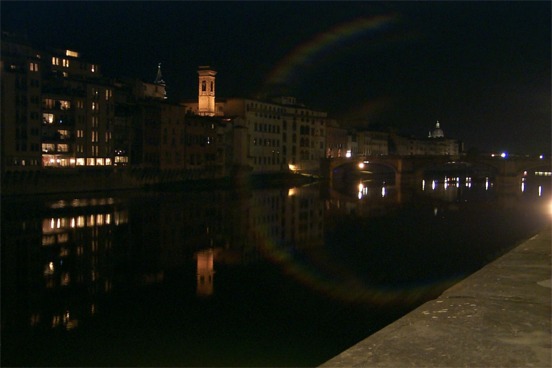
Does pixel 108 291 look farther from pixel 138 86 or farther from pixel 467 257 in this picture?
pixel 138 86

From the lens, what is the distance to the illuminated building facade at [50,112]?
45188 mm

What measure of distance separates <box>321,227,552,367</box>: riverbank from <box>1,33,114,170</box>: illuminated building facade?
142 feet

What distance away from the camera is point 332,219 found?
37.6 metres

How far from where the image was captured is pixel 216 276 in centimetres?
1938

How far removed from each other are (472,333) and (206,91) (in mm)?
71506

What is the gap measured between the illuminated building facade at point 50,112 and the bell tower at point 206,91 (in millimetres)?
17476

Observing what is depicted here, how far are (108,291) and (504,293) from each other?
13402 mm

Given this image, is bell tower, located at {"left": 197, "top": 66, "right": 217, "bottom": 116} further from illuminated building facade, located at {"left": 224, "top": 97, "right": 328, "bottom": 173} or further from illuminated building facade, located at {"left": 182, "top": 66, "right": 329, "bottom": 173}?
illuminated building facade, located at {"left": 224, "top": 97, "right": 328, "bottom": 173}

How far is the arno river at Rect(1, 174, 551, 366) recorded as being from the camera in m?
12.5

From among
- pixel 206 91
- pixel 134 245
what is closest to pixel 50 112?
pixel 206 91

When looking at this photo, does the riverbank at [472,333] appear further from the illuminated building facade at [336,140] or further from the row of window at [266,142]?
the illuminated building facade at [336,140]

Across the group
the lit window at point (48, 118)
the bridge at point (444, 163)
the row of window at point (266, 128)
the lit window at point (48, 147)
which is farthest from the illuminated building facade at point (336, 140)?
the lit window at point (48, 147)

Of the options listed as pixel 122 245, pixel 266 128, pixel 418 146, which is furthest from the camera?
pixel 418 146

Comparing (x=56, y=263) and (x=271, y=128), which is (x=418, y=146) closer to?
(x=271, y=128)
